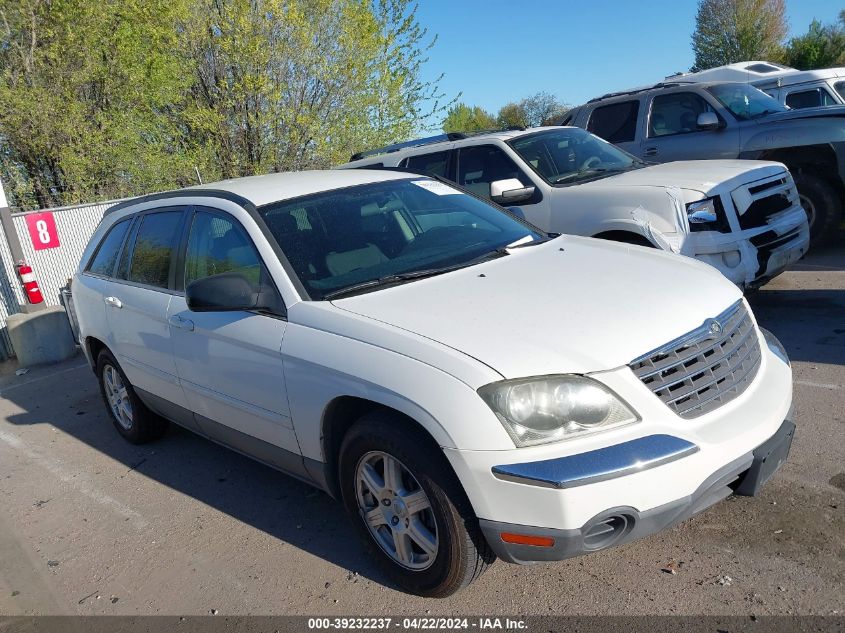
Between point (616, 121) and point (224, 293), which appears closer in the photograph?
point (224, 293)

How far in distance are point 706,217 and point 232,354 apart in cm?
397

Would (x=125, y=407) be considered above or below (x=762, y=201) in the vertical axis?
below

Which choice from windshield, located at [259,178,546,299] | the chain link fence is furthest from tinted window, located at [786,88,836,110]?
the chain link fence

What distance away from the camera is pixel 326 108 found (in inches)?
622

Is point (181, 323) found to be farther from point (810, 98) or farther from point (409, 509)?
point (810, 98)

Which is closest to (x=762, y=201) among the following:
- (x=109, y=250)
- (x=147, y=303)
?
(x=147, y=303)

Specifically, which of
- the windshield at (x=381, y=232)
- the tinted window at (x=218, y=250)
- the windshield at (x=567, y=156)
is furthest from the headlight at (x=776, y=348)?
the windshield at (x=567, y=156)

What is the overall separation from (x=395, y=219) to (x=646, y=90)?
6612 mm

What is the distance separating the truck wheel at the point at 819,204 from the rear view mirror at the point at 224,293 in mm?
6580

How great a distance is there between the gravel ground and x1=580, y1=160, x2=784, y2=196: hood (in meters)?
1.37

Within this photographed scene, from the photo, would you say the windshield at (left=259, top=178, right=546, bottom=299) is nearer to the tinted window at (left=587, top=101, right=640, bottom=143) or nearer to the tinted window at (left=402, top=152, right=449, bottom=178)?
the tinted window at (left=402, top=152, right=449, bottom=178)

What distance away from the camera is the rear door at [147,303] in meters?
4.32

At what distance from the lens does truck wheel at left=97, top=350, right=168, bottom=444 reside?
5.19m

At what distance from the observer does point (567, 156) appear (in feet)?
23.4
